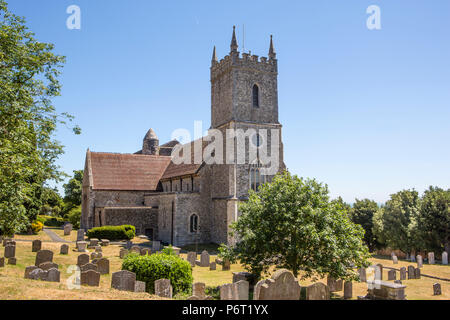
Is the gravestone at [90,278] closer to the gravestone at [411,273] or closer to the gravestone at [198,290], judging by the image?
the gravestone at [198,290]

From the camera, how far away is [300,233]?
562 inches

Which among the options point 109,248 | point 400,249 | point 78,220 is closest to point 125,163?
point 78,220

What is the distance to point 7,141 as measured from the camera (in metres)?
11.7

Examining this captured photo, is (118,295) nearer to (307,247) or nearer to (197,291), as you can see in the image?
(197,291)

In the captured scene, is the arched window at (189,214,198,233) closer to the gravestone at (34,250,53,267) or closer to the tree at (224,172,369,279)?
the gravestone at (34,250,53,267)

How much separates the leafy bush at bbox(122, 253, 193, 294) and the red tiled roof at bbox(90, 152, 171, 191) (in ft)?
75.4

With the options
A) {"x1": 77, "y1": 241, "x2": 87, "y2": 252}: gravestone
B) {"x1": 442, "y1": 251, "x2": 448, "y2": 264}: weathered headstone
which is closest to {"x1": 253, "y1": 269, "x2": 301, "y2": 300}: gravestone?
{"x1": 77, "y1": 241, "x2": 87, "y2": 252}: gravestone

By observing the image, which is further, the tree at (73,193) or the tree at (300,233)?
the tree at (73,193)

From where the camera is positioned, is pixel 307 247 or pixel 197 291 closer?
pixel 197 291

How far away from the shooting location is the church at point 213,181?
98.9 feet

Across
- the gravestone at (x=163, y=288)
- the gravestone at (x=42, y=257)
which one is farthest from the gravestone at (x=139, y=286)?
the gravestone at (x=42, y=257)

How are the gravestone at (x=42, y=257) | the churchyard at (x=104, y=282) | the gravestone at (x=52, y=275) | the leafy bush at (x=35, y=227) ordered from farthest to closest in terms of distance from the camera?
the leafy bush at (x=35, y=227)
the gravestone at (x=42, y=257)
the gravestone at (x=52, y=275)
the churchyard at (x=104, y=282)

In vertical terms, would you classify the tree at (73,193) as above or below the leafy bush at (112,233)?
above

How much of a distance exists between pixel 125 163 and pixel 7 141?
27729 millimetres
